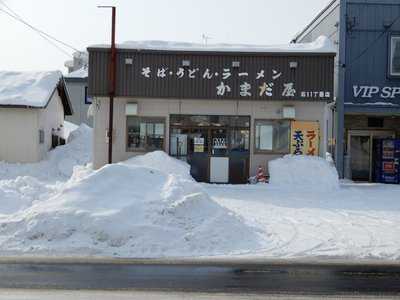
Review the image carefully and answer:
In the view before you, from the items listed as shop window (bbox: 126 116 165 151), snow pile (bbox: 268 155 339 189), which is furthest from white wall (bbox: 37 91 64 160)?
snow pile (bbox: 268 155 339 189)

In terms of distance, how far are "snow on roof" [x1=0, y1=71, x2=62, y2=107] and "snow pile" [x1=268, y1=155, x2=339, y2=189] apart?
12.3 m

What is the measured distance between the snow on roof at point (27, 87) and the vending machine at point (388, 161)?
1507 cm

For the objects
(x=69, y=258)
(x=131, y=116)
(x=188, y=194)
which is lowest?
(x=69, y=258)

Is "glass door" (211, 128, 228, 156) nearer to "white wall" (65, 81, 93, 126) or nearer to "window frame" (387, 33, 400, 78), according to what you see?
"window frame" (387, 33, 400, 78)

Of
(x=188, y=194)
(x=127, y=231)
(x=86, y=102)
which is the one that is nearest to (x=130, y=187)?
(x=188, y=194)

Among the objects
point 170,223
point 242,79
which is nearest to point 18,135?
point 242,79

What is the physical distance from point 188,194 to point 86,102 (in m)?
34.2

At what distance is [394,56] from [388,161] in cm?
426

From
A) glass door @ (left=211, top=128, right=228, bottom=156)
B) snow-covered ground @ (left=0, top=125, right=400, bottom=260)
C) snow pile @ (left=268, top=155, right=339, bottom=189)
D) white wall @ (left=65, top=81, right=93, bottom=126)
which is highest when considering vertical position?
white wall @ (left=65, top=81, right=93, bottom=126)

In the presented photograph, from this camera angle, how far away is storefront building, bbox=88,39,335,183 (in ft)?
71.9

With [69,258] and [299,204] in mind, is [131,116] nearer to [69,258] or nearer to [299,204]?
[299,204]

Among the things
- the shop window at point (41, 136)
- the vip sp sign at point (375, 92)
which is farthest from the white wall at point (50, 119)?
the vip sp sign at point (375, 92)

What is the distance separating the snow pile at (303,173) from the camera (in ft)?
67.9

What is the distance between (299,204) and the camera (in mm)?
17062
